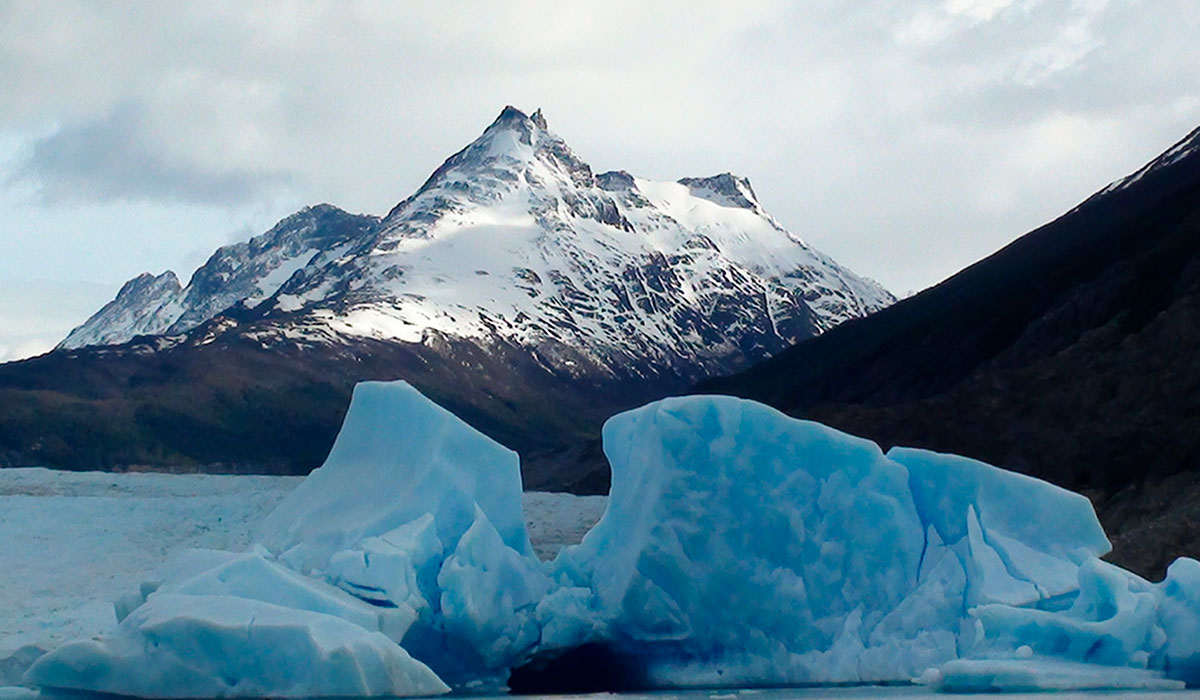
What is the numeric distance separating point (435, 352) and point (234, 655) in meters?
126

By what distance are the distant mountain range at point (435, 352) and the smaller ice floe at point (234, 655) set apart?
47688 mm

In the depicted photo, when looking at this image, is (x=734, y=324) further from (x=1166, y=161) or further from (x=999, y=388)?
(x=999, y=388)

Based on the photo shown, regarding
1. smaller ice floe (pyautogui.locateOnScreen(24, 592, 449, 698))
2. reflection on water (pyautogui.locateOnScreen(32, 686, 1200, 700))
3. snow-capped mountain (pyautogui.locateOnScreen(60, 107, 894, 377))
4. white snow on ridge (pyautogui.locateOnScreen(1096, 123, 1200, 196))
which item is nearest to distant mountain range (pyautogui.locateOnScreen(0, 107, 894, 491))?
snow-capped mountain (pyautogui.locateOnScreen(60, 107, 894, 377))

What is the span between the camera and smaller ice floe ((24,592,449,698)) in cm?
1742

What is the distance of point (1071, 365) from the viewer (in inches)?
1901

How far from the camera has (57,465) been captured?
313 ft

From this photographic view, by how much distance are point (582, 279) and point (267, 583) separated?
164 meters

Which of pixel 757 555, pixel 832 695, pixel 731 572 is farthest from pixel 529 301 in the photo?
pixel 832 695

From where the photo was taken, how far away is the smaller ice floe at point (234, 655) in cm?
1742

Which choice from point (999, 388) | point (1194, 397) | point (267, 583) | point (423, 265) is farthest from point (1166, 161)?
point (423, 265)

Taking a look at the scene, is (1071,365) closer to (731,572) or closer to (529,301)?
(731,572)

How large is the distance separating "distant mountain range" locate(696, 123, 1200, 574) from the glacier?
12.7 meters

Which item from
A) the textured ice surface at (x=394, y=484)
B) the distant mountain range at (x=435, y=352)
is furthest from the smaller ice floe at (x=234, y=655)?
the distant mountain range at (x=435, y=352)

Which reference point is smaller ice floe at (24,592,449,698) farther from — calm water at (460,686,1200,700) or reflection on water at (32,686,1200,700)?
calm water at (460,686,1200,700)
